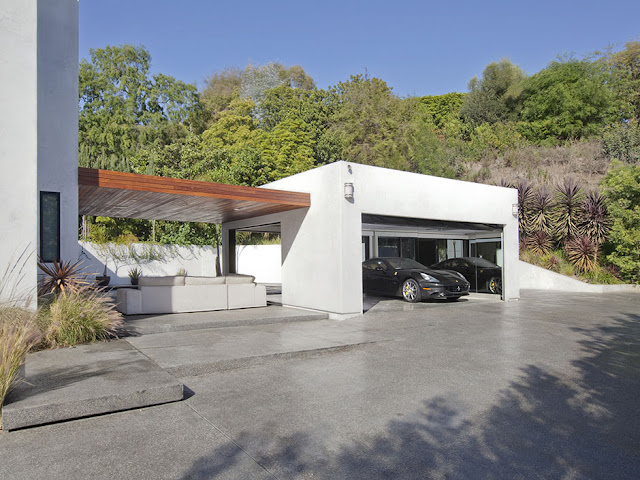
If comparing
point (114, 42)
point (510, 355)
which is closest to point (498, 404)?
point (510, 355)

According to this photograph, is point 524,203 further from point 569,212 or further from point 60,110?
point 60,110

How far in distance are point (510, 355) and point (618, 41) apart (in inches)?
1487

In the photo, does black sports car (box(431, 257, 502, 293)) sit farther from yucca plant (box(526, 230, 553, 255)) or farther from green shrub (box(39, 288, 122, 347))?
green shrub (box(39, 288, 122, 347))

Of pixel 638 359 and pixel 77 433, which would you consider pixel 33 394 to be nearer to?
pixel 77 433

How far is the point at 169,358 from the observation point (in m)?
5.53

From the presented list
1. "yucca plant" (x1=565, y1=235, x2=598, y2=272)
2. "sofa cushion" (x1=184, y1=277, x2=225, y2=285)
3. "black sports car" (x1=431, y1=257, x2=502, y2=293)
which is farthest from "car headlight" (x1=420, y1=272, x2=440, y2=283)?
"yucca plant" (x1=565, y1=235, x2=598, y2=272)

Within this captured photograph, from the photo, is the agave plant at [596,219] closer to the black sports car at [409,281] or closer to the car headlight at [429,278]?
the black sports car at [409,281]

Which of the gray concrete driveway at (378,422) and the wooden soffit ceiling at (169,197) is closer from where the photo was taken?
the gray concrete driveway at (378,422)

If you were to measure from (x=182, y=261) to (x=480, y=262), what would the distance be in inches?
540

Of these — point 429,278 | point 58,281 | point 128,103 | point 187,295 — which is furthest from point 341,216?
point 128,103

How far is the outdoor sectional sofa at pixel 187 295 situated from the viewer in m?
8.93

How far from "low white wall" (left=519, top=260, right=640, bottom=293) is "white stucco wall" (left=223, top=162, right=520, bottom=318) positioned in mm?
6988

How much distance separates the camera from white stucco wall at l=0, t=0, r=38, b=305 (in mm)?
5980

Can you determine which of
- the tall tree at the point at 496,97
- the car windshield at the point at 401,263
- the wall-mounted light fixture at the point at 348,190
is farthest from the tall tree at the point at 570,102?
the wall-mounted light fixture at the point at 348,190
